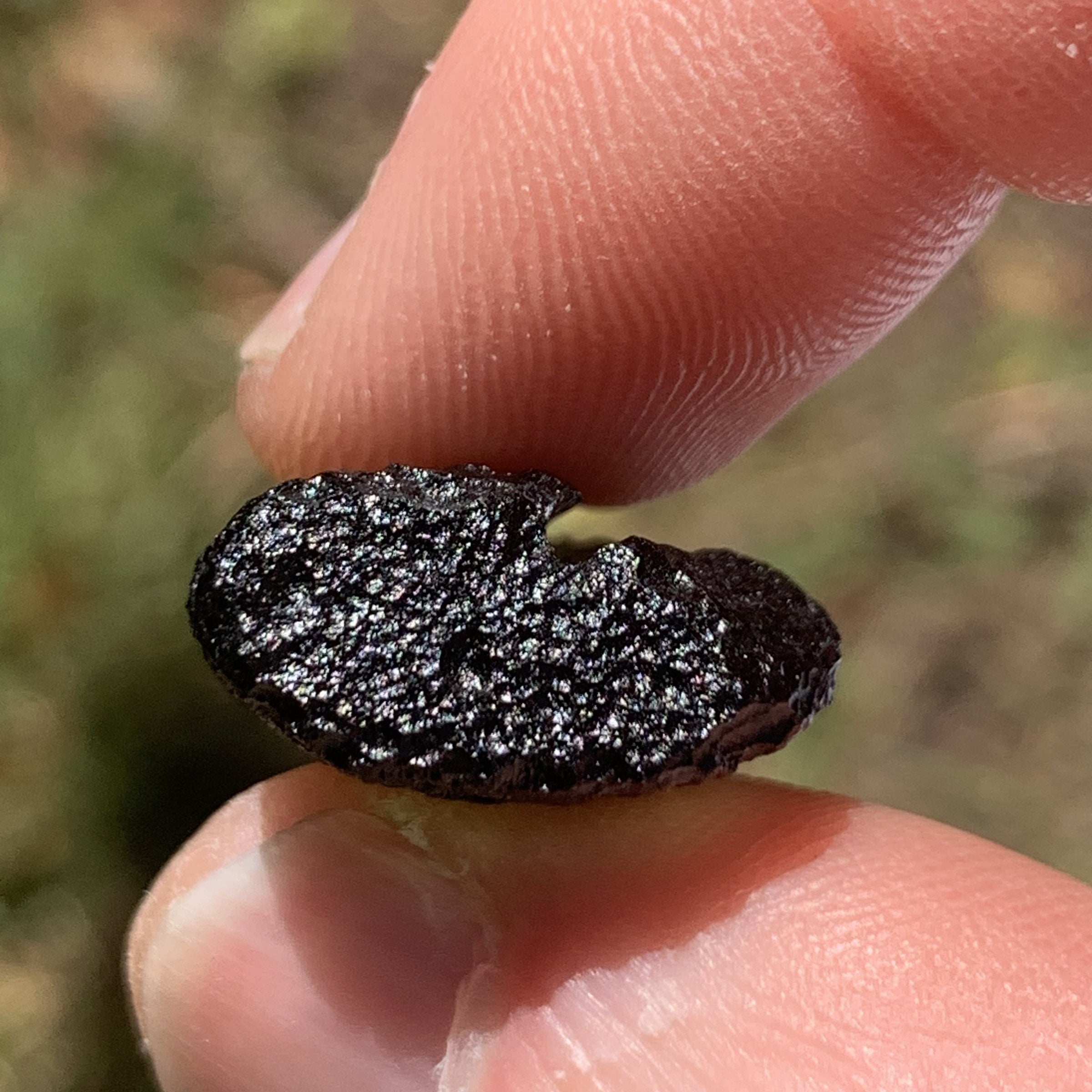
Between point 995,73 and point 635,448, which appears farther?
point 635,448

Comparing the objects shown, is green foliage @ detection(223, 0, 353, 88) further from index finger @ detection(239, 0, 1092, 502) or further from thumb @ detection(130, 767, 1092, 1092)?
thumb @ detection(130, 767, 1092, 1092)

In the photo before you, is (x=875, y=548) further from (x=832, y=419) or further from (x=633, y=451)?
(x=633, y=451)

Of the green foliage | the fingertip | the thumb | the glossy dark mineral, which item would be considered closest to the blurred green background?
the green foliage

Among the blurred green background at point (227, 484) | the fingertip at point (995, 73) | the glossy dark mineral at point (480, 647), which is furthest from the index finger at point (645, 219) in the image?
the blurred green background at point (227, 484)

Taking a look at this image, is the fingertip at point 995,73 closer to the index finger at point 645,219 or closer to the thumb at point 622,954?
the index finger at point 645,219

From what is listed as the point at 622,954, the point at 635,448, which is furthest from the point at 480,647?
the point at 635,448

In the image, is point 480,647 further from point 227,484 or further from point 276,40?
point 276,40
